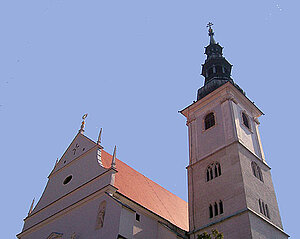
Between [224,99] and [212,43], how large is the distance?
1044cm

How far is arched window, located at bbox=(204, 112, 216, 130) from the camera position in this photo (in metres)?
22.7

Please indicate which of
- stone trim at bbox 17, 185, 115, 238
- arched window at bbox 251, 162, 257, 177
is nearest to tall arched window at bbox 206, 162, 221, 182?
Result: arched window at bbox 251, 162, 257, 177

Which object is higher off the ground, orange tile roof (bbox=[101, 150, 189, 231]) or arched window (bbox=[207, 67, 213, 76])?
arched window (bbox=[207, 67, 213, 76])

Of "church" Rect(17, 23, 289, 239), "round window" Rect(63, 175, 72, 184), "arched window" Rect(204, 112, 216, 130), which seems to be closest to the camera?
"church" Rect(17, 23, 289, 239)

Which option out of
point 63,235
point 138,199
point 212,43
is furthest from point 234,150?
point 212,43

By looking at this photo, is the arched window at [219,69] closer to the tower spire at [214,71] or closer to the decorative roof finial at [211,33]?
the tower spire at [214,71]

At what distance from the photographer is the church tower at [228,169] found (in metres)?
17.1

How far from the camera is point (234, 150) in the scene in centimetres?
1959

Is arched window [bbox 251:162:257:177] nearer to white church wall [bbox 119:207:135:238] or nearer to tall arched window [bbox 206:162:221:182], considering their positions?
tall arched window [bbox 206:162:221:182]

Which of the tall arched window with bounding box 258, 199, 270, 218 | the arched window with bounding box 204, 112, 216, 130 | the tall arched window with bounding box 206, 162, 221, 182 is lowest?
the tall arched window with bounding box 258, 199, 270, 218

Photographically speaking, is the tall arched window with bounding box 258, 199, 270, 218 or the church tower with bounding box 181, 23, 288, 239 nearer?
the church tower with bounding box 181, 23, 288, 239

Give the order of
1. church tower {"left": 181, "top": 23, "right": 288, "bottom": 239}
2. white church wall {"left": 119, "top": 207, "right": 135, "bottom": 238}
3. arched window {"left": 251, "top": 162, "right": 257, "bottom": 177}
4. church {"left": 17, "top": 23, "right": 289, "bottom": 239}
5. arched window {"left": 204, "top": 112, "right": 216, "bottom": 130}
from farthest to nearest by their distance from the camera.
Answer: arched window {"left": 204, "top": 112, "right": 216, "bottom": 130} < arched window {"left": 251, "top": 162, "right": 257, "bottom": 177} < church tower {"left": 181, "top": 23, "right": 288, "bottom": 239} < church {"left": 17, "top": 23, "right": 289, "bottom": 239} < white church wall {"left": 119, "top": 207, "right": 135, "bottom": 238}

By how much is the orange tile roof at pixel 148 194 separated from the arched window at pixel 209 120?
5.44 meters

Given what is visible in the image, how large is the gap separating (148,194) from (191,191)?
9.06 feet
